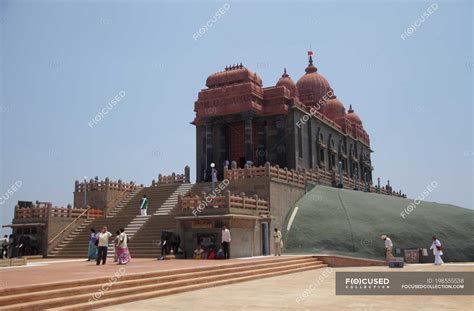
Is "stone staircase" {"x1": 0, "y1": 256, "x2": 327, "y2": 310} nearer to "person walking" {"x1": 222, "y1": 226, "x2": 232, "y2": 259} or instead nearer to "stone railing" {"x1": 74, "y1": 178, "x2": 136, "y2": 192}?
"person walking" {"x1": 222, "y1": 226, "x2": 232, "y2": 259}

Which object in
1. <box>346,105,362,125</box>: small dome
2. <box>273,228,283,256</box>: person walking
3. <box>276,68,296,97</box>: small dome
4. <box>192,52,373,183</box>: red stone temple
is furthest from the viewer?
<box>346,105,362,125</box>: small dome

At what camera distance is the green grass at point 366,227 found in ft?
86.0

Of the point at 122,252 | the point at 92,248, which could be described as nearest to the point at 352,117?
the point at 92,248

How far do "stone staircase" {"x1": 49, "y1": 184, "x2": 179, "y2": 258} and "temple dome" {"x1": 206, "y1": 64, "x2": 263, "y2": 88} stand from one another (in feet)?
31.7

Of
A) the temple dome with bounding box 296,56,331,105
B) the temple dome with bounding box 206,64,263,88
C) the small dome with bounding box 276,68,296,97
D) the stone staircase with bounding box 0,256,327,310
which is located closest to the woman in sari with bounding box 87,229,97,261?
the stone staircase with bounding box 0,256,327,310

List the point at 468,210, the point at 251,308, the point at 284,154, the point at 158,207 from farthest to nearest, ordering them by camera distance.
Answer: the point at 284,154 → the point at 468,210 → the point at 158,207 → the point at 251,308

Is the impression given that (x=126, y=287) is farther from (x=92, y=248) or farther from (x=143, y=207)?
(x=143, y=207)

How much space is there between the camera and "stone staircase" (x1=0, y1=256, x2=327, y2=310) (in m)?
10.2

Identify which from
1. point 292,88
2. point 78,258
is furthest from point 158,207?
point 292,88

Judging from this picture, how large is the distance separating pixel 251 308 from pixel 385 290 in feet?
16.3

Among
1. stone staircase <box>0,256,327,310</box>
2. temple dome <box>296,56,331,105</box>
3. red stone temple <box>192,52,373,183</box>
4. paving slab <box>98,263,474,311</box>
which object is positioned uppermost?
temple dome <box>296,56,331,105</box>

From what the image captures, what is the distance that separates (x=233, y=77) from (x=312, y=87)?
12.2 m

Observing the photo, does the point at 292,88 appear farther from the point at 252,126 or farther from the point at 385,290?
the point at 385,290

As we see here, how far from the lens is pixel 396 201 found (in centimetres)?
3347
